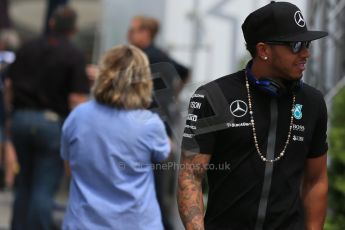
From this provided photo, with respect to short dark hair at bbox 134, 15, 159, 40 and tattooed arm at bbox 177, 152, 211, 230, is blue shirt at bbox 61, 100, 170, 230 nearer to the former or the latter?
tattooed arm at bbox 177, 152, 211, 230

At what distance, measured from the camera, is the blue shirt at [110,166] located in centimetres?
444

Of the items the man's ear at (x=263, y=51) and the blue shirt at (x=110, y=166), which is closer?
the man's ear at (x=263, y=51)

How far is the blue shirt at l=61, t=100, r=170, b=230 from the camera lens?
14.6 ft

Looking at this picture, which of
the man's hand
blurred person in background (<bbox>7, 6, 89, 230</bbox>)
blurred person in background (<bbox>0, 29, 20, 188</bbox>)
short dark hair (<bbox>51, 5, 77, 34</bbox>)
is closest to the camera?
the man's hand

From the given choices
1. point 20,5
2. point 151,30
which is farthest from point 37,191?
point 20,5

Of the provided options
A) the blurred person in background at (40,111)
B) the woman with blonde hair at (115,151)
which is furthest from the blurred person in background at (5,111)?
the woman with blonde hair at (115,151)

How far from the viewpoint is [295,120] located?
3.48 metres

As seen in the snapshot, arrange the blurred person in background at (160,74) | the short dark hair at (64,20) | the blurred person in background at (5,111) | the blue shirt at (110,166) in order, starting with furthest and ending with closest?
the blurred person in background at (5,111), the short dark hair at (64,20), the blurred person in background at (160,74), the blue shirt at (110,166)

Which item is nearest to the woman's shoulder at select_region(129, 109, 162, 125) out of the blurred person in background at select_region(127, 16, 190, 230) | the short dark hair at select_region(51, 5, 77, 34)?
the blurred person in background at select_region(127, 16, 190, 230)

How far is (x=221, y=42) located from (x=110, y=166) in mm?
2913

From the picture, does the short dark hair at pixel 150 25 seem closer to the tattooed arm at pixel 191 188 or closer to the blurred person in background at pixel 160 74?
the blurred person in background at pixel 160 74

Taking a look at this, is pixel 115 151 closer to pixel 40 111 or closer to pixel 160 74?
pixel 160 74

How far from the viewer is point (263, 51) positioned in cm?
347

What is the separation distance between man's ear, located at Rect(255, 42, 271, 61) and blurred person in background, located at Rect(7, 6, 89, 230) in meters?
3.15
